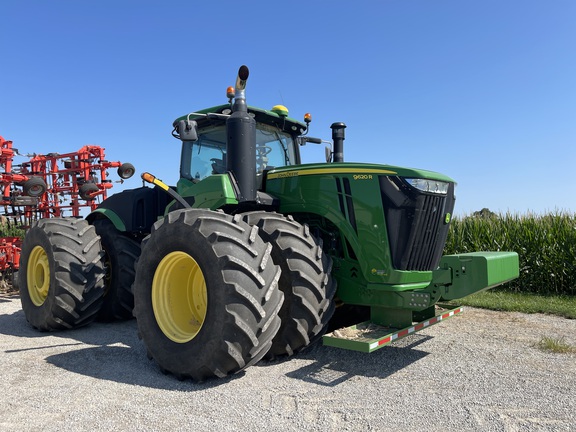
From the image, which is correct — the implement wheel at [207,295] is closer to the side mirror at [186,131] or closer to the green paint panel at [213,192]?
the green paint panel at [213,192]

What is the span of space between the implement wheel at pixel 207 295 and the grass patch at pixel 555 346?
124 inches

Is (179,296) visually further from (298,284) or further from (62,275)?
(62,275)

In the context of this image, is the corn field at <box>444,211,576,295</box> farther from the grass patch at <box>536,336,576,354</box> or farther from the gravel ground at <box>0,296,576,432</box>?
the gravel ground at <box>0,296,576,432</box>

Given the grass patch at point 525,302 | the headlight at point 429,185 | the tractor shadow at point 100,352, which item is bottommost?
the grass patch at point 525,302

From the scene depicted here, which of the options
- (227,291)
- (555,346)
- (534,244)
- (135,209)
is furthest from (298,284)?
(534,244)

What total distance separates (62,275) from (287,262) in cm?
315

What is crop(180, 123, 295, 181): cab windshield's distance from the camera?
5633 millimetres

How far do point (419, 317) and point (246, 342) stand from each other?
6.80 feet

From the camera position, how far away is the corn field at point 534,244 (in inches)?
384

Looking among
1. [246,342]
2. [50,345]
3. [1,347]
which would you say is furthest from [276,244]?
[1,347]

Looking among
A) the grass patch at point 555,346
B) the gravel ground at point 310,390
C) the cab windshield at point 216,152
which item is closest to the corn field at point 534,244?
the grass patch at point 555,346

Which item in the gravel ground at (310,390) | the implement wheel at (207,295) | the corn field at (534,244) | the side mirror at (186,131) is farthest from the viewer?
the corn field at (534,244)

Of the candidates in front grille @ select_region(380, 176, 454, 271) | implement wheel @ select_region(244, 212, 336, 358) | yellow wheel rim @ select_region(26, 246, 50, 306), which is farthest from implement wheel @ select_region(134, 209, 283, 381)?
yellow wheel rim @ select_region(26, 246, 50, 306)

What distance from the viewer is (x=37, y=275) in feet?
21.2
